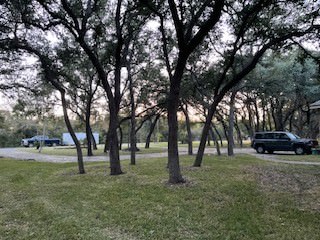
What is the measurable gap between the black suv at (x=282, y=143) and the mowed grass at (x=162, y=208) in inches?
426

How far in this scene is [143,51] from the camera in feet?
49.0

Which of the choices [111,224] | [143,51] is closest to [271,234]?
[111,224]

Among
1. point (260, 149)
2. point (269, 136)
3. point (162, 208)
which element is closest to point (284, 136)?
point (269, 136)

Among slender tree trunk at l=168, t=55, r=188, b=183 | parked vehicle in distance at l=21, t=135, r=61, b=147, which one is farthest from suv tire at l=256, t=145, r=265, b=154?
parked vehicle in distance at l=21, t=135, r=61, b=147

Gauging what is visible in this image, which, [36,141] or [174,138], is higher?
[36,141]

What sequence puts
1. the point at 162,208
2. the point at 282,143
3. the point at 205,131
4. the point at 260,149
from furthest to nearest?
the point at 260,149 → the point at 282,143 → the point at 205,131 → the point at 162,208

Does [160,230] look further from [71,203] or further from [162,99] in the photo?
[162,99]

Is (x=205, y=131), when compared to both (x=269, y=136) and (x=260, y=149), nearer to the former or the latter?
(x=269, y=136)

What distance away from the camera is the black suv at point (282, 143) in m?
18.7

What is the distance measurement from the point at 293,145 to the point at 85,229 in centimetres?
1788

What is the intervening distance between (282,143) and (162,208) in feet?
54.0

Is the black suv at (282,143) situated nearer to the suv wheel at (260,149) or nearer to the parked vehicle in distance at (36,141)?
the suv wheel at (260,149)

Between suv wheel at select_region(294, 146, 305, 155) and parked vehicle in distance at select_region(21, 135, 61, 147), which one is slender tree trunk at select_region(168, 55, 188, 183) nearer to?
suv wheel at select_region(294, 146, 305, 155)

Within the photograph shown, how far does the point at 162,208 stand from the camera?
5.52 meters
